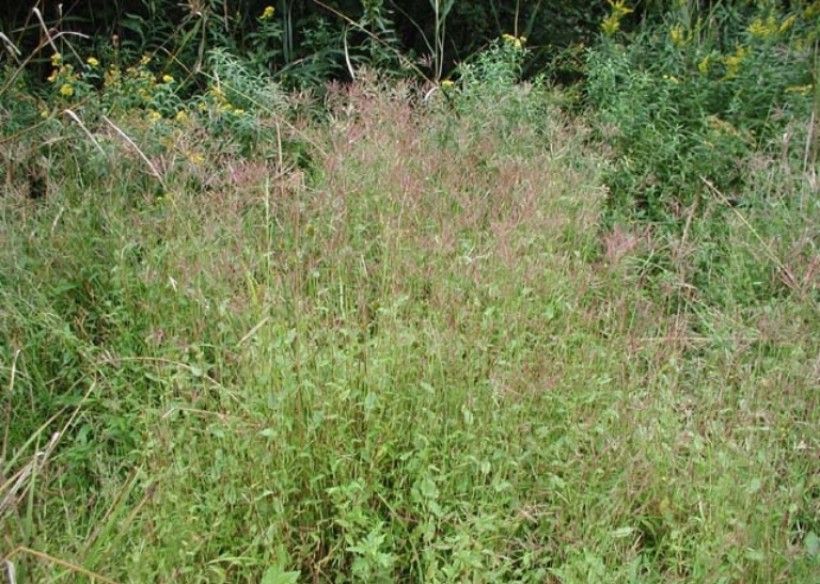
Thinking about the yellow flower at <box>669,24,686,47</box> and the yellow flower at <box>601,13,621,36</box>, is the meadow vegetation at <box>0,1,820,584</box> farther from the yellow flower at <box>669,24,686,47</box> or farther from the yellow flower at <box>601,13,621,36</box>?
the yellow flower at <box>601,13,621,36</box>

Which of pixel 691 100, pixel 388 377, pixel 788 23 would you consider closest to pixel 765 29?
pixel 788 23

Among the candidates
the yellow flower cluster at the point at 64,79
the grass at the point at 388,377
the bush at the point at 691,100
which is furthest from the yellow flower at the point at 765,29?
the yellow flower cluster at the point at 64,79

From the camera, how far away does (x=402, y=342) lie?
8.17 ft

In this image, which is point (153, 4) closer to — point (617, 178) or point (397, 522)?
point (617, 178)

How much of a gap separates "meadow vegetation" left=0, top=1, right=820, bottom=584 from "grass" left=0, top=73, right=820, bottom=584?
0.04ft

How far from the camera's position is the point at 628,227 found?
11.7ft

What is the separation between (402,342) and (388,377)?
116 millimetres

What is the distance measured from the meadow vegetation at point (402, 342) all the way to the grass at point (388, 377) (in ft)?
0.04

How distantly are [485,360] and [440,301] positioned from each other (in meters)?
0.23

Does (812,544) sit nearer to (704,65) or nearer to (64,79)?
(704,65)

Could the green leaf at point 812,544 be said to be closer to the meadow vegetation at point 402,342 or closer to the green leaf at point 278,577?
the meadow vegetation at point 402,342

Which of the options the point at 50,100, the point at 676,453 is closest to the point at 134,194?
the point at 50,100

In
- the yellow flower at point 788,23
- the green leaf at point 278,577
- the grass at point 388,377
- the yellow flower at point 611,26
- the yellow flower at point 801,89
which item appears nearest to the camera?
the green leaf at point 278,577

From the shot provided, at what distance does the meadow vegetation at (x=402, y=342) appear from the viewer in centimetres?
219
